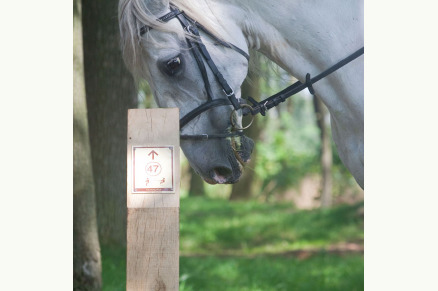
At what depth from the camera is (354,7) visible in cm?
275

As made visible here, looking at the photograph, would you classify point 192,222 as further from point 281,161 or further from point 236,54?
point 281,161

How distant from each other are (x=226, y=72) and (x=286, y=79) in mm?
554

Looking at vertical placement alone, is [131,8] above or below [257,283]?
above

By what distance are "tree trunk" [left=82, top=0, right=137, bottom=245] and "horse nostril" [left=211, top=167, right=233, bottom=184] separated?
226 cm

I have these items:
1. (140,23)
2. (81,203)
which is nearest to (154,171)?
(140,23)

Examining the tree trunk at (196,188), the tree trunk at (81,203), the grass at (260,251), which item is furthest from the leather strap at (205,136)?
the tree trunk at (196,188)

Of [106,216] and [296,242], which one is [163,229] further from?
[296,242]

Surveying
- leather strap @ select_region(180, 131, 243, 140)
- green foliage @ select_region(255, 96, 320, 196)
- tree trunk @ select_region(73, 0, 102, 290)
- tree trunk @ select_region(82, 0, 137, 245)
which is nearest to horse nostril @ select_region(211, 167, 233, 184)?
leather strap @ select_region(180, 131, 243, 140)

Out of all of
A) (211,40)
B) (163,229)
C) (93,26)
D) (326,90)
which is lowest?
(163,229)

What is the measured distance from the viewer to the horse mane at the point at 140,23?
2516mm

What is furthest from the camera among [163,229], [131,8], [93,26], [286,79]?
[93,26]

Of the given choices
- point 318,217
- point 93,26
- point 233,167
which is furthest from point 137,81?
point 318,217

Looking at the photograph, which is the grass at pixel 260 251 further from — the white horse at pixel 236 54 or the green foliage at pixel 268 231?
the white horse at pixel 236 54

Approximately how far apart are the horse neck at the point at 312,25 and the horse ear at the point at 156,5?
27cm
